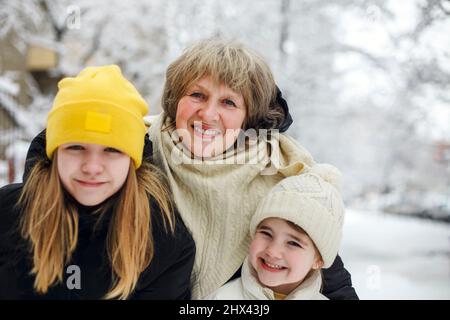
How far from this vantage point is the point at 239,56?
1321 millimetres

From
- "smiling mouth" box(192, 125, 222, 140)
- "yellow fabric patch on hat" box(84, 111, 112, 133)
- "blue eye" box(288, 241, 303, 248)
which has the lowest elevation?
"blue eye" box(288, 241, 303, 248)

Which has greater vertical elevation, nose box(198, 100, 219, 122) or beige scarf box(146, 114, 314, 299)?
nose box(198, 100, 219, 122)

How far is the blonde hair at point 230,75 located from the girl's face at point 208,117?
0.07 feet

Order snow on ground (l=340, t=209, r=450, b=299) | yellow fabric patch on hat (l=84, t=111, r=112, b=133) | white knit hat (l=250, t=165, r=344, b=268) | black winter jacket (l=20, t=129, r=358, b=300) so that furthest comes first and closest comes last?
snow on ground (l=340, t=209, r=450, b=299)
black winter jacket (l=20, t=129, r=358, b=300)
white knit hat (l=250, t=165, r=344, b=268)
yellow fabric patch on hat (l=84, t=111, r=112, b=133)

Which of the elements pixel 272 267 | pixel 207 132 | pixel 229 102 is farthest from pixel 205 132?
pixel 272 267

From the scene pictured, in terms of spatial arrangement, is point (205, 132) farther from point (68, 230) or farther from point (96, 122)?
point (68, 230)

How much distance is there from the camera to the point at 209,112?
128 cm

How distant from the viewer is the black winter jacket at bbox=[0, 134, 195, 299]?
1194mm

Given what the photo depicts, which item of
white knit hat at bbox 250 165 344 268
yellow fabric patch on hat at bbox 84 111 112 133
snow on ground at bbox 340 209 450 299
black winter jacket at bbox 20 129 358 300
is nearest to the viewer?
yellow fabric patch on hat at bbox 84 111 112 133

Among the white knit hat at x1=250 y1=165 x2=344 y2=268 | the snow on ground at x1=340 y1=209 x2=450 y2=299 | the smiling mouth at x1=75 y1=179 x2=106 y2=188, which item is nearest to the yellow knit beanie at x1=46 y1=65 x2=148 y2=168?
the smiling mouth at x1=75 y1=179 x2=106 y2=188

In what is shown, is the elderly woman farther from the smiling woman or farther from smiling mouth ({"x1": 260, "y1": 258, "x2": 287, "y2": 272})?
smiling mouth ({"x1": 260, "y1": 258, "x2": 287, "y2": 272})

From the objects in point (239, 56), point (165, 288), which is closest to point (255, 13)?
point (239, 56)
